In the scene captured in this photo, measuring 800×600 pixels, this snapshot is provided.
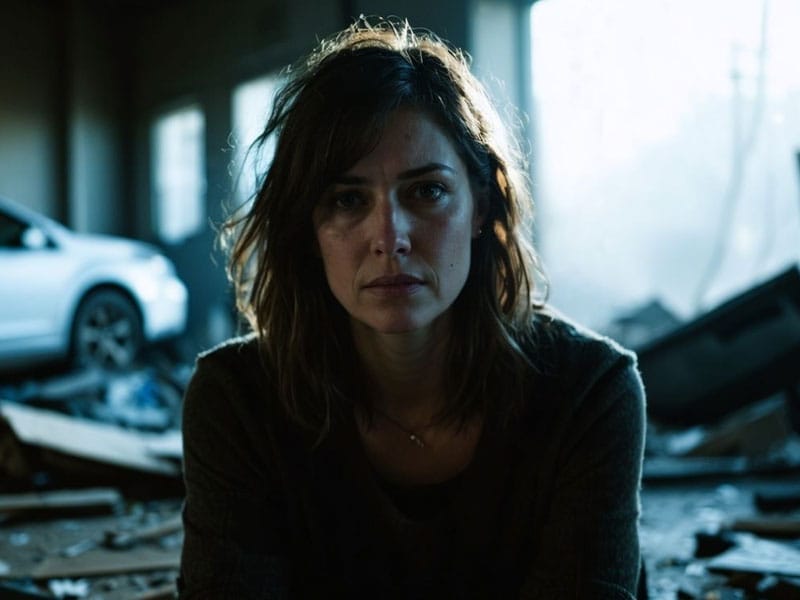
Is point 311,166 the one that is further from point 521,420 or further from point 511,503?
point 511,503

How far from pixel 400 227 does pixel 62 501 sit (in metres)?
3.60

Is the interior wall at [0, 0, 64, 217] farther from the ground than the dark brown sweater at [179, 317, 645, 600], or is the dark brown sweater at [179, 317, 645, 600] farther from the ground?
the interior wall at [0, 0, 64, 217]

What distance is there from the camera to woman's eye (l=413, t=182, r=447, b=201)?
1.91 metres

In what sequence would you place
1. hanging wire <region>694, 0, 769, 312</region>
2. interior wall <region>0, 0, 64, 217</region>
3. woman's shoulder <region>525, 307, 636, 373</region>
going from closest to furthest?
woman's shoulder <region>525, 307, 636, 373</region> → hanging wire <region>694, 0, 769, 312</region> → interior wall <region>0, 0, 64, 217</region>

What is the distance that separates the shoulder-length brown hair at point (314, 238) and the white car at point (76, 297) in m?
5.93

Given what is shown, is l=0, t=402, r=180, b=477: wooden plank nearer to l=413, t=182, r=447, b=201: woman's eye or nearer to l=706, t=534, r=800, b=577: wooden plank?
l=706, t=534, r=800, b=577: wooden plank

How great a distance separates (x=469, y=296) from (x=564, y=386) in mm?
367

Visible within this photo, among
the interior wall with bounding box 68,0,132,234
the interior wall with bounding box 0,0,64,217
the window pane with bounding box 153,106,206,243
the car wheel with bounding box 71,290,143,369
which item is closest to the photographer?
the car wheel with bounding box 71,290,143,369

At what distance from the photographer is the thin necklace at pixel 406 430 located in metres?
2.12

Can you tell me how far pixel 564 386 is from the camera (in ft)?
6.45

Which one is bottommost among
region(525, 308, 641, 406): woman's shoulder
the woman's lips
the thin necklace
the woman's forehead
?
the thin necklace

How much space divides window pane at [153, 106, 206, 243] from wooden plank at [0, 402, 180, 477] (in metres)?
6.81

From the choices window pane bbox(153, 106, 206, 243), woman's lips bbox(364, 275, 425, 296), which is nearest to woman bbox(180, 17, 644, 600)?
woman's lips bbox(364, 275, 425, 296)

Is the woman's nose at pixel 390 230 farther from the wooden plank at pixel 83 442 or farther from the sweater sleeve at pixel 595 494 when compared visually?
the wooden plank at pixel 83 442
